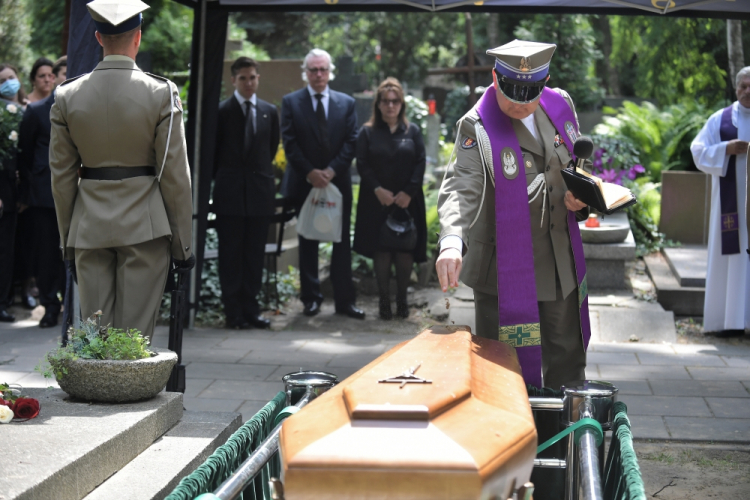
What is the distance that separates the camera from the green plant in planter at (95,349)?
11.3 feet

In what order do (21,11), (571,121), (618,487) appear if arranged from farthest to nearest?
(21,11) < (571,121) < (618,487)

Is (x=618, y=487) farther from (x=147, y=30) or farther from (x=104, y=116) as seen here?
(x=147, y=30)

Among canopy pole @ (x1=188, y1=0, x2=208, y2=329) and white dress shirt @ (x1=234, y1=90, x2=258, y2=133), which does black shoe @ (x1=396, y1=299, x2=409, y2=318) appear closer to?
canopy pole @ (x1=188, y1=0, x2=208, y2=329)

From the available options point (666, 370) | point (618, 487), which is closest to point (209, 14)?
point (666, 370)

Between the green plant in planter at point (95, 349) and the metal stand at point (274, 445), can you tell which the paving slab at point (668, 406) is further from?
the green plant in planter at point (95, 349)

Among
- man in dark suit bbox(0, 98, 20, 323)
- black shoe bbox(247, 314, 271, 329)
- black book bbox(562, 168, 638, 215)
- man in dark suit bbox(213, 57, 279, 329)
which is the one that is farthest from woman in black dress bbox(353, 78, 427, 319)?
black book bbox(562, 168, 638, 215)

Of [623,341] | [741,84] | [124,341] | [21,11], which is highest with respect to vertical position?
[21,11]

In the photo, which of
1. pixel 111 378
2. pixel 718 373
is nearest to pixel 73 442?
pixel 111 378

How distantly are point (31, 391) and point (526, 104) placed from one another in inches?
96.8

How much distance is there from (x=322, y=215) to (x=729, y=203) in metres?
3.66

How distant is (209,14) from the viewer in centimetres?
715

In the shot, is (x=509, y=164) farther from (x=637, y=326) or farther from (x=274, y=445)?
(x=637, y=326)

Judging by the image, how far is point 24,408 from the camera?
321 centimetres

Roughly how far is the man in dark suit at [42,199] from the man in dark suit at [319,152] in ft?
7.14
